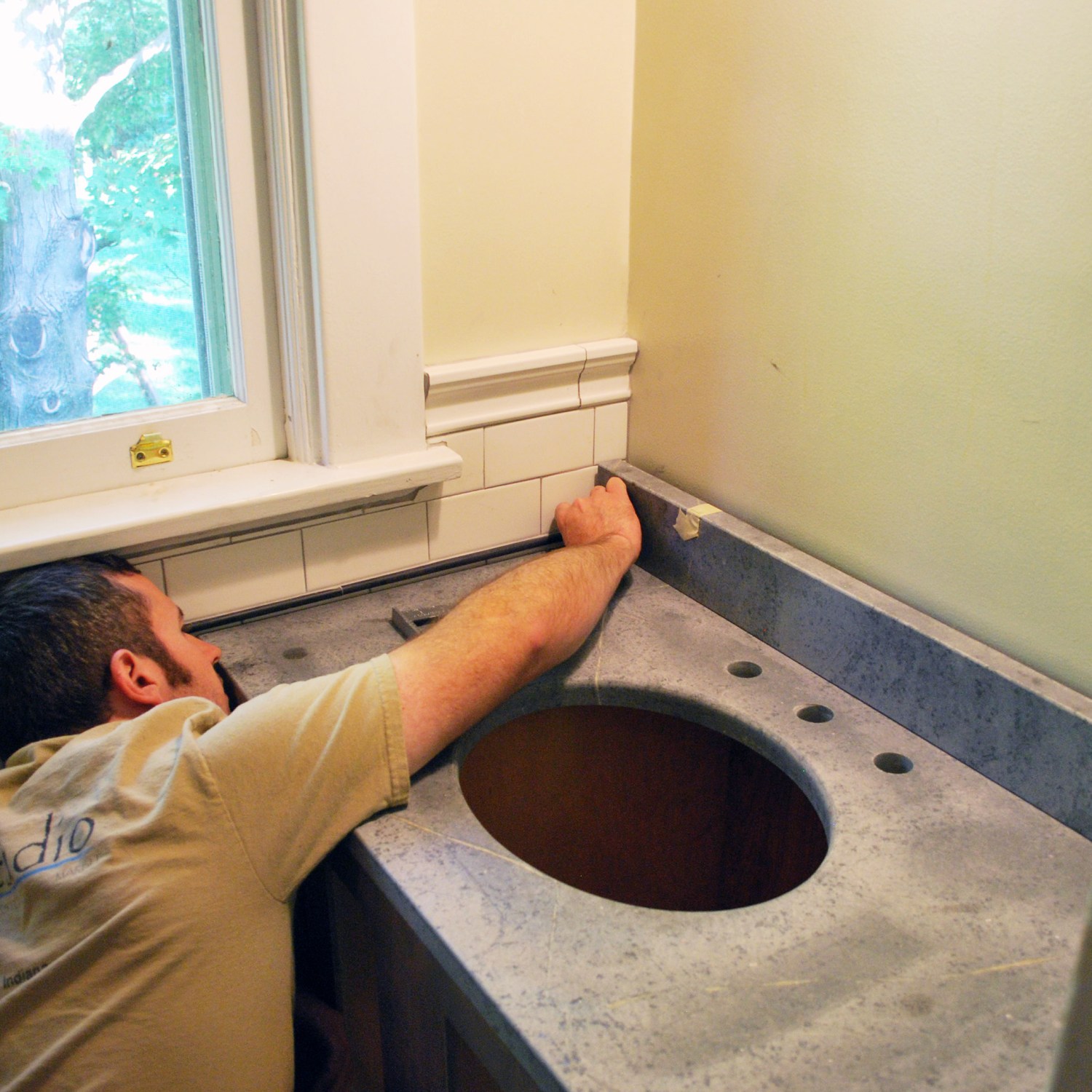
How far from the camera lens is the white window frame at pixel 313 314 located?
47.7 inches

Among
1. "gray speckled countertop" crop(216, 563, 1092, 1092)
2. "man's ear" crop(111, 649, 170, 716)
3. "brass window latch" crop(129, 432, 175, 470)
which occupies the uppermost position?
"brass window latch" crop(129, 432, 175, 470)

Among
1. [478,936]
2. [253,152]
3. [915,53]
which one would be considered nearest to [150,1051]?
[478,936]

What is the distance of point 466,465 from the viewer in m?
1.50

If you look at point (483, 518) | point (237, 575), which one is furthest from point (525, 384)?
point (237, 575)

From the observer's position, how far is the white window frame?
1211mm

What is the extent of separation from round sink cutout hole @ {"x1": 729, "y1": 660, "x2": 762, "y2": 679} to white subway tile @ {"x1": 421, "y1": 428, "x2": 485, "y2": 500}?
450 millimetres

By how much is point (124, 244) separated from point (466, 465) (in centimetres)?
51

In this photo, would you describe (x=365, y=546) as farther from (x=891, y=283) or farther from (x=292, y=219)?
(x=891, y=283)

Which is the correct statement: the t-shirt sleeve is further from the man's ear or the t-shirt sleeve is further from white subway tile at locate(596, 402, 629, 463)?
white subway tile at locate(596, 402, 629, 463)

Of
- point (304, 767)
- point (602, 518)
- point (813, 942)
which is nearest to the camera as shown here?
point (813, 942)

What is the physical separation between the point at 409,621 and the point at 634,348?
1.67 feet

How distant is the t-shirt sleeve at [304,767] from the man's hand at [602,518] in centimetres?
53

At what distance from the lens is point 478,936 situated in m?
0.89

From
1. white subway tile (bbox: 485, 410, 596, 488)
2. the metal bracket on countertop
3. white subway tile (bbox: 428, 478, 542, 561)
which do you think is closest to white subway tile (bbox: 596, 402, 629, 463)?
white subway tile (bbox: 485, 410, 596, 488)
